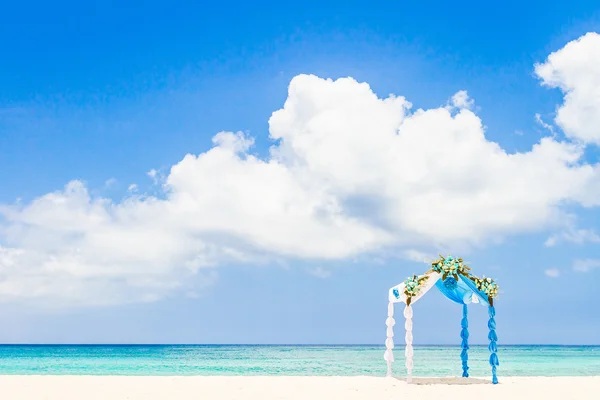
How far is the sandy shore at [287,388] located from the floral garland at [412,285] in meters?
2.41

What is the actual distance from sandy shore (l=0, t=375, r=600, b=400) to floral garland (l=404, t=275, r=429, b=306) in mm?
2411

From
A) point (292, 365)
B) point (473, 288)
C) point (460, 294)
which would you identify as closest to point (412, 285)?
point (473, 288)

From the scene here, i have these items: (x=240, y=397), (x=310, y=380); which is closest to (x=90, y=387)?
(x=240, y=397)

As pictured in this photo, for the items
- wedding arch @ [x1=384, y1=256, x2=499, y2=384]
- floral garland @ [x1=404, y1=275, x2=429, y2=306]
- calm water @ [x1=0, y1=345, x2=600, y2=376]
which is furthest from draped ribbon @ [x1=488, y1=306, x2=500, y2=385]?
calm water @ [x1=0, y1=345, x2=600, y2=376]

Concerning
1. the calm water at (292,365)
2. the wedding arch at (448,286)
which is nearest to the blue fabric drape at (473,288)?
the wedding arch at (448,286)

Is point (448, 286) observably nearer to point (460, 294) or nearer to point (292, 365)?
point (460, 294)

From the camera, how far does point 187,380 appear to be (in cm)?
1917

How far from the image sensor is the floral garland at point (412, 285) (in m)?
18.2

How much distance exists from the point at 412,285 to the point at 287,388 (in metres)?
4.38

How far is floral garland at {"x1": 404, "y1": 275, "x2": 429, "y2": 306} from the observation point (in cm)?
1825

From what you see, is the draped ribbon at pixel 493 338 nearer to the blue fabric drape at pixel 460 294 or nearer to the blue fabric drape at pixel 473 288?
the blue fabric drape at pixel 473 288

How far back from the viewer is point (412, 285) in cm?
1823

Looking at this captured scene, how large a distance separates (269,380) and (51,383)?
20.4 feet

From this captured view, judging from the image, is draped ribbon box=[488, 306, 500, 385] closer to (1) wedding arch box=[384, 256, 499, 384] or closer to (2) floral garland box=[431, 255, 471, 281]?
(1) wedding arch box=[384, 256, 499, 384]
